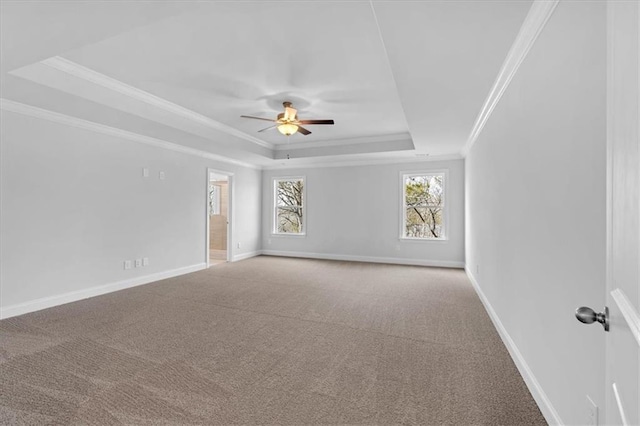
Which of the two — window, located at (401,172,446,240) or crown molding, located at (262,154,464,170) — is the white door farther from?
window, located at (401,172,446,240)

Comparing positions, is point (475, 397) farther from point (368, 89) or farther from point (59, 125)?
point (59, 125)

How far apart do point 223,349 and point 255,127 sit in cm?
372

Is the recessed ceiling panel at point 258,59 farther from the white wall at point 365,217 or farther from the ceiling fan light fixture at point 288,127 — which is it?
the white wall at point 365,217

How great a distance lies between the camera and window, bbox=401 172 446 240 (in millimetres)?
6695

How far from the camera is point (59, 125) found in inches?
151

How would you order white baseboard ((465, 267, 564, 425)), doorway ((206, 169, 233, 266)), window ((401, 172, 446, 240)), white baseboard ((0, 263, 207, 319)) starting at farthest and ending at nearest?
1. doorway ((206, 169, 233, 266))
2. window ((401, 172, 446, 240))
3. white baseboard ((0, 263, 207, 319))
4. white baseboard ((465, 267, 564, 425))

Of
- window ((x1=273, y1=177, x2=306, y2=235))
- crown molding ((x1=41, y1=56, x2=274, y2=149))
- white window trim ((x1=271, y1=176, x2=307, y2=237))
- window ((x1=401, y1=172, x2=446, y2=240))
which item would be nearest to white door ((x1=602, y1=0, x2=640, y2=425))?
crown molding ((x1=41, y1=56, x2=274, y2=149))

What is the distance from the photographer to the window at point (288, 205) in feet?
26.0

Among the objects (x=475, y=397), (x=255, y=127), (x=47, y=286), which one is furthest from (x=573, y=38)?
(x=47, y=286)

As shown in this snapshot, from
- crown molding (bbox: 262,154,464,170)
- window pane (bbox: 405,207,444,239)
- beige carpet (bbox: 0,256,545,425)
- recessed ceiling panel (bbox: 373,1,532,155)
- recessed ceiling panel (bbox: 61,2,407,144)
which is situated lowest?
beige carpet (bbox: 0,256,545,425)

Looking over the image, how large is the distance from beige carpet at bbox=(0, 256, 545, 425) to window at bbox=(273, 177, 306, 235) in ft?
12.4

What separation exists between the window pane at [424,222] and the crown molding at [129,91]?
4107 mm

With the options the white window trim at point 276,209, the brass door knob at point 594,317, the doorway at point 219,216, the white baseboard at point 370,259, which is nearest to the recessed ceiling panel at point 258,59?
the brass door knob at point 594,317

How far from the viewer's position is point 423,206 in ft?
22.4
